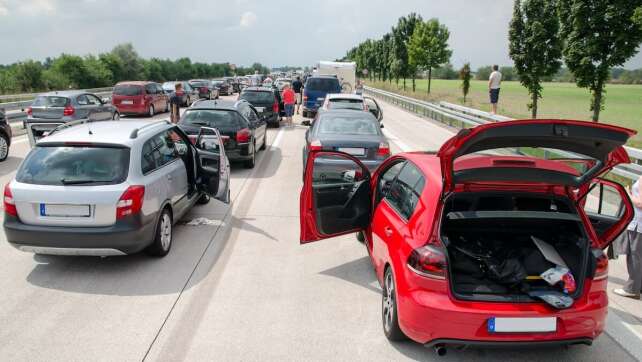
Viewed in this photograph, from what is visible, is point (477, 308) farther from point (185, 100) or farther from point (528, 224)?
point (185, 100)

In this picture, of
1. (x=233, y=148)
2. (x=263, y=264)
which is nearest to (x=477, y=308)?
(x=263, y=264)

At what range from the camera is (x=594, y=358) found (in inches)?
166

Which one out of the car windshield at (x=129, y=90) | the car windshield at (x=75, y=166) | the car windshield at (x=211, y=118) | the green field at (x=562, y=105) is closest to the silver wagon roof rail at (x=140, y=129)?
the car windshield at (x=75, y=166)

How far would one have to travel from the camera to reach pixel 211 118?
1211 centimetres

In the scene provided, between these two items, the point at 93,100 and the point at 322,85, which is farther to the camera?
the point at 322,85

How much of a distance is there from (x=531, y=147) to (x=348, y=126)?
6.33 meters

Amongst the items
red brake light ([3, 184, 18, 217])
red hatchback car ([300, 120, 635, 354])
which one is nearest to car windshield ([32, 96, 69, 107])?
red brake light ([3, 184, 18, 217])

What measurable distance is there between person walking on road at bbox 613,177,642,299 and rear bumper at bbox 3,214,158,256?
5.18 m

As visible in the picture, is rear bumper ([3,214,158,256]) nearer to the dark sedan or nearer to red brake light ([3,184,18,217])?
red brake light ([3,184,18,217])

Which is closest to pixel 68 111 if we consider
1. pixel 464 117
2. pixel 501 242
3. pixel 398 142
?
pixel 398 142

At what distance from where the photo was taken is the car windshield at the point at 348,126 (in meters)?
10.0

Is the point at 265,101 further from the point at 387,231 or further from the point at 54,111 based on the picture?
the point at 387,231

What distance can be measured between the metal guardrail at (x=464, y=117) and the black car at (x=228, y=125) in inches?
277

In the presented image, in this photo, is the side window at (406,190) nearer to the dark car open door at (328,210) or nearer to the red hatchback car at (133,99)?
the dark car open door at (328,210)
